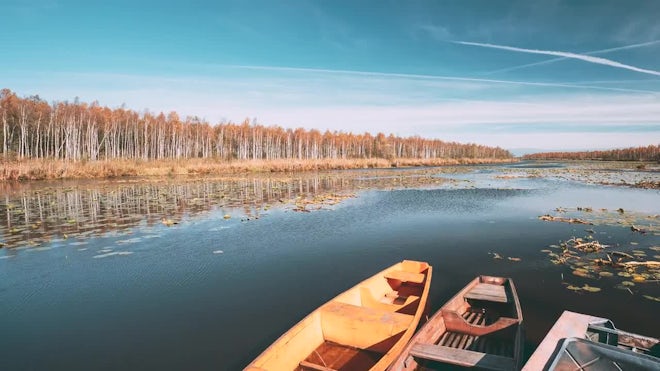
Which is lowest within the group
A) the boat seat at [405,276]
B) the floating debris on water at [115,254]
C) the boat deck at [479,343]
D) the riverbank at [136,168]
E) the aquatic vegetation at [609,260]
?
the floating debris on water at [115,254]

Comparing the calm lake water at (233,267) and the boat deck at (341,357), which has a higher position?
the boat deck at (341,357)

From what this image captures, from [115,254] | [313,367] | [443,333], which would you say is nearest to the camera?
[313,367]

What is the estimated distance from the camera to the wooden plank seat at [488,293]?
7715mm

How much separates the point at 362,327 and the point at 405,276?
3197 mm

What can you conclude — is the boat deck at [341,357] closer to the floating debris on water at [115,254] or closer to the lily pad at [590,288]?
the lily pad at [590,288]

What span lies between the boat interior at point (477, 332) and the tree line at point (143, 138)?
47.3 meters

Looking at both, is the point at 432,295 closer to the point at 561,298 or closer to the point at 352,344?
the point at 561,298

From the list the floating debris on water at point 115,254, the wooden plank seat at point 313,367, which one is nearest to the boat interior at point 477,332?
the wooden plank seat at point 313,367

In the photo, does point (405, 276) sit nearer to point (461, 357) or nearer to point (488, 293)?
point (488, 293)

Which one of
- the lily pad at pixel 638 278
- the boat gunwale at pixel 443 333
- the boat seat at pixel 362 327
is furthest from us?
the lily pad at pixel 638 278

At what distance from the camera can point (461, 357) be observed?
525cm

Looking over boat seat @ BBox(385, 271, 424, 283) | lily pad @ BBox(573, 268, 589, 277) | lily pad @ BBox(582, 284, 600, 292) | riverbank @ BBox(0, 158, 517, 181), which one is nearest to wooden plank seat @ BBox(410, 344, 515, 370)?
boat seat @ BBox(385, 271, 424, 283)

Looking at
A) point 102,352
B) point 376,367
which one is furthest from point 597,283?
point 102,352

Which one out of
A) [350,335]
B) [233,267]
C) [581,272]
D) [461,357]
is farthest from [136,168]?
[461,357]
